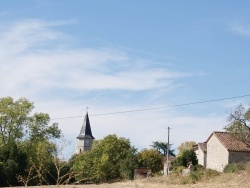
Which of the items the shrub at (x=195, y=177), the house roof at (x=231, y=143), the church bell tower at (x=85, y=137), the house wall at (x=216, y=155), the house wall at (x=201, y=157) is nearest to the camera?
the shrub at (x=195, y=177)

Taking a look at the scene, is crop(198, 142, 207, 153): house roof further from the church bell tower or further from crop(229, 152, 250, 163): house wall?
the church bell tower

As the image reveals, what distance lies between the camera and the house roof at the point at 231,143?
52.4 metres

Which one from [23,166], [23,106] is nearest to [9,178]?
[23,166]

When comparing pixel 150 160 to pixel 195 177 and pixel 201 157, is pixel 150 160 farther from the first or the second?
pixel 195 177

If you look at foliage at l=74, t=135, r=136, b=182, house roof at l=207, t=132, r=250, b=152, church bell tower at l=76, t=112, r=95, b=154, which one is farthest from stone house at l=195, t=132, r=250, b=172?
church bell tower at l=76, t=112, r=95, b=154

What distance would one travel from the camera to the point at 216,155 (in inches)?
2164

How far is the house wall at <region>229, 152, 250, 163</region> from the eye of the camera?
51875 mm

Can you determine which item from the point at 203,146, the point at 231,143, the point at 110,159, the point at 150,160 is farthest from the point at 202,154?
the point at 110,159

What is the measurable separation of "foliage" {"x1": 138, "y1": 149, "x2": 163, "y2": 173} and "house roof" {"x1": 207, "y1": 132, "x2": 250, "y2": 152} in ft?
51.5

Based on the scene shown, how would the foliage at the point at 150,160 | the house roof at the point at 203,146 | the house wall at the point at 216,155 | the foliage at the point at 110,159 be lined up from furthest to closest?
the foliage at the point at 150,160, the foliage at the point at 110,159, the house roof at the point at 203,146, the house wall at the point at 216,155

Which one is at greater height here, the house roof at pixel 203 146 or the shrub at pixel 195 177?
the house roof at pixel 203 146

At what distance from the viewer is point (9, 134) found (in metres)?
63.9

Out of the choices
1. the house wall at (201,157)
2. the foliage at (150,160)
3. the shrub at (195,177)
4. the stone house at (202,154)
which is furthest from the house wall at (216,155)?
the shrub at (195,177)

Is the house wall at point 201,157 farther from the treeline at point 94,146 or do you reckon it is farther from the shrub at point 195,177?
the shrub at point 195,177
